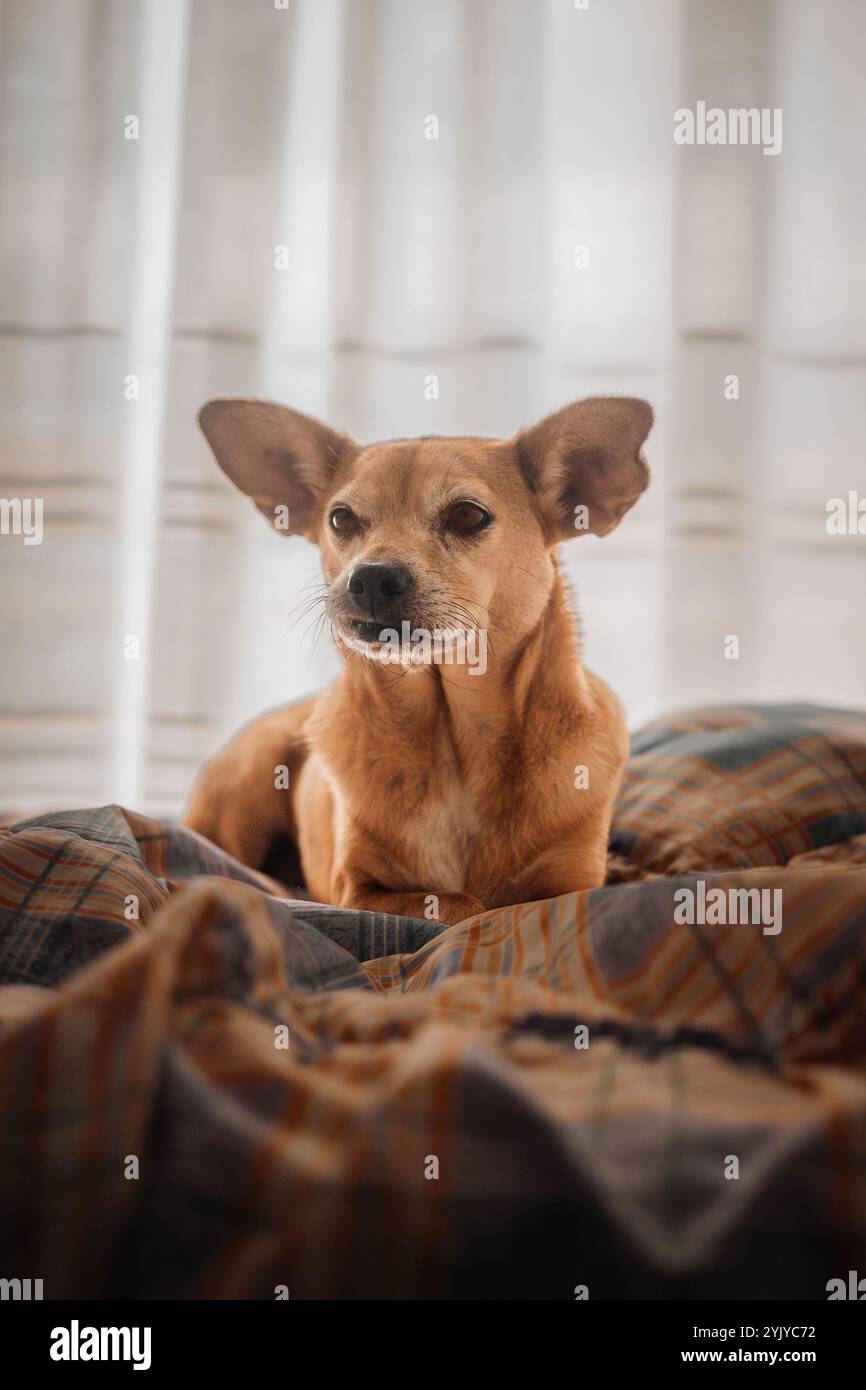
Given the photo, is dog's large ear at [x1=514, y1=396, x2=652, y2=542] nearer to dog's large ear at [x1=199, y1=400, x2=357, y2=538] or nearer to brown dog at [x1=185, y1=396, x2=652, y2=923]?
brown dog at [x1=185, y1=396, x2=652, y2=923]

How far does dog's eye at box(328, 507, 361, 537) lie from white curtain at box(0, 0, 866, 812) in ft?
4.03

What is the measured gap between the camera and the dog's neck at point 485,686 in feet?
4.63

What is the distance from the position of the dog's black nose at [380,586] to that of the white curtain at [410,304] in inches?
55.0

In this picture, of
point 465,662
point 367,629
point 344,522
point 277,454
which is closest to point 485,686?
point 465,662

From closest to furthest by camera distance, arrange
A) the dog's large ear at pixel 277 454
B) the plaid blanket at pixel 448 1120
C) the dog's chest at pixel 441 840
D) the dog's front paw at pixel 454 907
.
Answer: the plaid blanket at pixel 448 1120 → the dog's front paw at pixel 454 907 → the dog's chest at pixel 441 840 → the dog's large ear at pixel 277 454

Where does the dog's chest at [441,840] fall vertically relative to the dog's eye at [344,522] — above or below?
below

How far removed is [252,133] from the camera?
2.70m

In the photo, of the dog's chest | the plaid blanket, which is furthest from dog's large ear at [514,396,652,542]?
the plaid blanket

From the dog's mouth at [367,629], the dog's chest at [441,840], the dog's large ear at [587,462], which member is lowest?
the dog's chest at [441,840]

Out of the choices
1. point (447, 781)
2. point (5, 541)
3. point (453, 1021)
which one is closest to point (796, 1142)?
point (453, 1021)

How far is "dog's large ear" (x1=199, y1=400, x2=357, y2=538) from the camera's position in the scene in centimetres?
152

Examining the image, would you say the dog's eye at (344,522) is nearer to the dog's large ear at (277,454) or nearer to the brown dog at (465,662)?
the brown dog at (465,662)

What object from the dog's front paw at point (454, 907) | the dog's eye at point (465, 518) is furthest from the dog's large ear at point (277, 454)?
the dog's front paw at point (454, 907)
